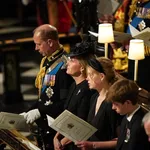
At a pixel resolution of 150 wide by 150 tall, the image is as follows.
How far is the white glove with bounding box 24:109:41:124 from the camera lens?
13.5 feet

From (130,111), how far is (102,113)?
345mm

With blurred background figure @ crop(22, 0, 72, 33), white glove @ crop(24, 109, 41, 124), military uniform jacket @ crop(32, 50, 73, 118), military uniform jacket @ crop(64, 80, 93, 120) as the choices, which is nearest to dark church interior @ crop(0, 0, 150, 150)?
blurred background figure @ crop(22, 0, 72, 33)

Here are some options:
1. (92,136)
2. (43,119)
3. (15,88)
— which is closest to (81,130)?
(92,136)

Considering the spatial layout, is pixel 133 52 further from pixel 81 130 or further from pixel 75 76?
pixel 81 130

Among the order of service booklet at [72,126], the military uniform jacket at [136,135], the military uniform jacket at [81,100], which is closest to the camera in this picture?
the military uniform jacket at [136,135]

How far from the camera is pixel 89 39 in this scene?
501 centimetres

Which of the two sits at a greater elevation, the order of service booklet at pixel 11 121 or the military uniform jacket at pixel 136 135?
the military uniform jacket at pixel 136 135

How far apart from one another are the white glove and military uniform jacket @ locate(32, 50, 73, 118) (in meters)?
0.04

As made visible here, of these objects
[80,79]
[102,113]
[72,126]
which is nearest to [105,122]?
[102,113]

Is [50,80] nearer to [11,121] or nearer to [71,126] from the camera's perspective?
[11,121]

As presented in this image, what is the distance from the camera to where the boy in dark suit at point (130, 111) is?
2.99m

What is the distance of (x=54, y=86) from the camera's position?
412 centimetres

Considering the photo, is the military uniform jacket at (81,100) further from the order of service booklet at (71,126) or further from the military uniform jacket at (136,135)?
the military uniform jacket at (136,135)

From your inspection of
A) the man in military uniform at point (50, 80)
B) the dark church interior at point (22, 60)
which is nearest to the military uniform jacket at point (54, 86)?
the man in military uniform at point (50, 80)
